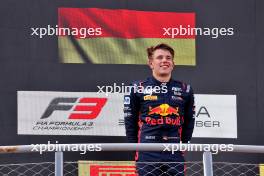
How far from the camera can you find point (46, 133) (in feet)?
Answer: 20.2

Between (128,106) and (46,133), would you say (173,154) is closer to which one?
(128,106)

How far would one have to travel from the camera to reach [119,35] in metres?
6.37

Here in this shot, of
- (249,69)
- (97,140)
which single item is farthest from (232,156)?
(97,140)

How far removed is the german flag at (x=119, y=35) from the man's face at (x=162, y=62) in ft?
5.33

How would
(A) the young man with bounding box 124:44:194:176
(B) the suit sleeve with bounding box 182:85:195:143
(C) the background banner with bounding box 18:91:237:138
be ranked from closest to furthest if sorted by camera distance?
(A) the young man with bounding box 124:44:194:176, (B) the suit sleeve with bounding box 182:85:195:143, (C) the background banner with bounding box 18:91:237:138

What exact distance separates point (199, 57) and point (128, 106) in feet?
6.28

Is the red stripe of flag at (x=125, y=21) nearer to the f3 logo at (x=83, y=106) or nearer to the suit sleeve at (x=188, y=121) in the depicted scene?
the f3 logo at (x=83, y=106)

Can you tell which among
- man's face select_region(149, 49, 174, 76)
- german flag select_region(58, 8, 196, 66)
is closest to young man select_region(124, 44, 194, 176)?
man's face select_region(149, 49, 174, 76)

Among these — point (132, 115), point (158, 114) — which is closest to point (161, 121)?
point (158, 114)

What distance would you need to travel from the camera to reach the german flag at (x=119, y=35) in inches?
248

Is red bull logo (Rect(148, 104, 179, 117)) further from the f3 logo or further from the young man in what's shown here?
the f3 logo

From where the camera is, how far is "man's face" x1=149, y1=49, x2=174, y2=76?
4.67 metres

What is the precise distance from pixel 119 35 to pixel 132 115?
1.81m

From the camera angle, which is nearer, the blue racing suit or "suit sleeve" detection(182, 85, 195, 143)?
the blue racing suit
